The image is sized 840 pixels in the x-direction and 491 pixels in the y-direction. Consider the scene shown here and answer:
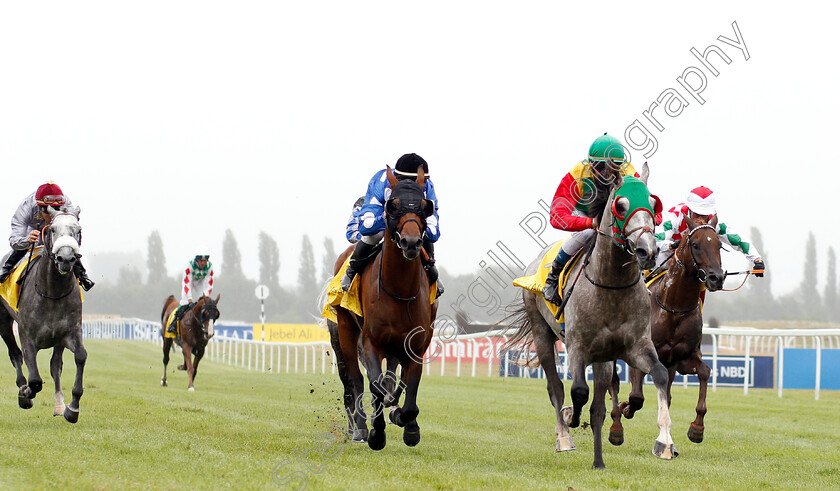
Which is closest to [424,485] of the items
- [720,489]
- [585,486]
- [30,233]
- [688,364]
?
[585,486]

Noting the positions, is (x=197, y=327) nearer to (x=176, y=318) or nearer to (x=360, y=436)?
(x=176, y=318)

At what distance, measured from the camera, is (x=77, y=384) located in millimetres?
8352

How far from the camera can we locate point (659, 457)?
21.8ft

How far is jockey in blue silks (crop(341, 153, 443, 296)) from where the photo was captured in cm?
673

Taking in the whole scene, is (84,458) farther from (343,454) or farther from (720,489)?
(720,489)

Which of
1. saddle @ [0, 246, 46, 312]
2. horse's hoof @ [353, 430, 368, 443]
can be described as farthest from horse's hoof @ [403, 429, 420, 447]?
saddle @ [0, 246, 46, 312]

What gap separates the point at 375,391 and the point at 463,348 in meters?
18.5

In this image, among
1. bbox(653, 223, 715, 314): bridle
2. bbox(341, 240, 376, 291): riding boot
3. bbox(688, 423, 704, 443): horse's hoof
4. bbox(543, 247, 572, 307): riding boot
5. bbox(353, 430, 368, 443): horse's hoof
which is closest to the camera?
bbox(341, 240, 376, 291): riding boot

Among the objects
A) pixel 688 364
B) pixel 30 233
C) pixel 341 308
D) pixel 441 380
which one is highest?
pixel 30 233

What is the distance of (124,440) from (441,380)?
500 inches

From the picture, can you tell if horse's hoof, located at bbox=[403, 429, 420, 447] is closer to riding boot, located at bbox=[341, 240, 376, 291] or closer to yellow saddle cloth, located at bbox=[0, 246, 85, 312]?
riding boot, located at bbox=[341, 240, 376, 291]

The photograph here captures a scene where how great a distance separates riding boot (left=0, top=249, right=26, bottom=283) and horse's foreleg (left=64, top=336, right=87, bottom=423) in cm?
121

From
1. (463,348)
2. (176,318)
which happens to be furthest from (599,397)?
(463,348)

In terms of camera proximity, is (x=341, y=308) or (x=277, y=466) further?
(x=341, y=308)
